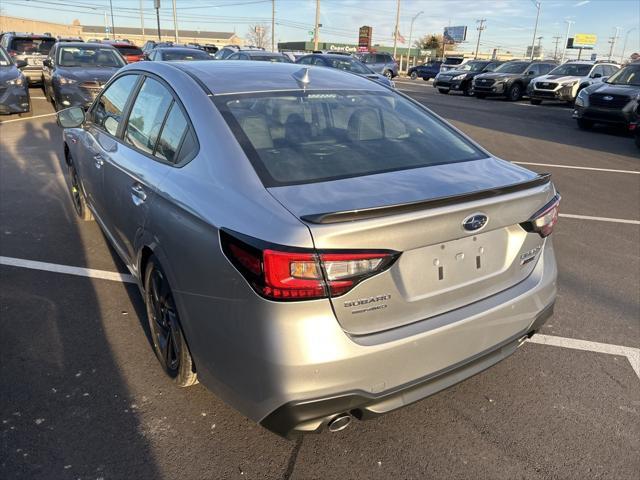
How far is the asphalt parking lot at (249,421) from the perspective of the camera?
2.34 metres

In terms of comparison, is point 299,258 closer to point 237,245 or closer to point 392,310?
point 237,245

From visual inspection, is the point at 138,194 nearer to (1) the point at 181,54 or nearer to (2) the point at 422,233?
(2) the point at 422,233

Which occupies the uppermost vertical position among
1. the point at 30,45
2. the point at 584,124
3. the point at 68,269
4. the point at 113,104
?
the point at 30,45

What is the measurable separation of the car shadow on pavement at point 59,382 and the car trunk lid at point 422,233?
132 centimetres

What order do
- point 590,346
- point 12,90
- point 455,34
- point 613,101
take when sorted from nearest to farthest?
1. point 590,346
2. point 12,90
3. point 613,101
4. point 455,34

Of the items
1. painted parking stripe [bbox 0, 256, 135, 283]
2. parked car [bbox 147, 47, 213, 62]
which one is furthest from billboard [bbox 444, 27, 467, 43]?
painted parking stripe [bbox 0, 256, 135, 283]

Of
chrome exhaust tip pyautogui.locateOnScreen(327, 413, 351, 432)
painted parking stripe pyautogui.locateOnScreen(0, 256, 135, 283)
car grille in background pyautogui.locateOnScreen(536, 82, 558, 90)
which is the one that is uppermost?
car grille in background pyautogui.locateOnScreen(536, 82, 558, 90)

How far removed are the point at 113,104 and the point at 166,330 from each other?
79.4 inches

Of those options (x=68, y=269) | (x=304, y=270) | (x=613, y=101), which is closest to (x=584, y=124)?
(x=613, y=101)

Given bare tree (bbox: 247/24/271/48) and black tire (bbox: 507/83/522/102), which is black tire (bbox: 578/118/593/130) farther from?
bare tree (bbox: 247/24/271/48)

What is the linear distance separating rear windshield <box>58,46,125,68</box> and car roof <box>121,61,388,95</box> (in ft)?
33.6

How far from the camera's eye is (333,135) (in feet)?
9.09

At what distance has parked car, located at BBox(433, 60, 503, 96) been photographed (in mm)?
24938

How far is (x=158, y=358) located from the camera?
9.93 ft
